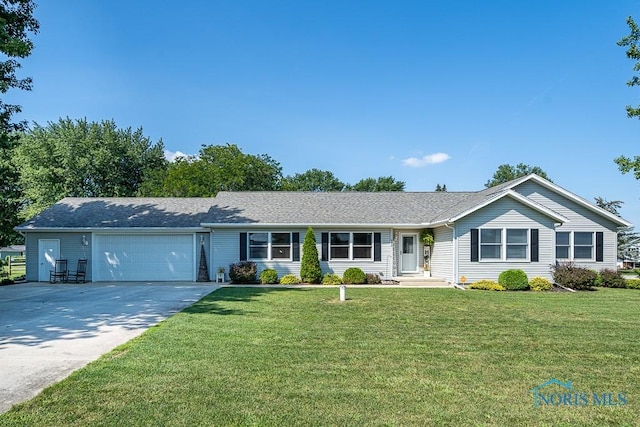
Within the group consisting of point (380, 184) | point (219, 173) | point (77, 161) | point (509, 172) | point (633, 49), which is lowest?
point (219, 173)

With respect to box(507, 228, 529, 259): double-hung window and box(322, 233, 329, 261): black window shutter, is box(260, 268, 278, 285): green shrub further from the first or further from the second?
box(507, 228, 529, 259): double-hung window

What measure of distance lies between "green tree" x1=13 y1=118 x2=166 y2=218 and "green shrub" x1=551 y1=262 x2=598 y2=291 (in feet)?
109

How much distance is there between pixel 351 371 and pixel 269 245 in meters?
13.8

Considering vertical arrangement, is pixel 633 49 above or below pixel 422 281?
above

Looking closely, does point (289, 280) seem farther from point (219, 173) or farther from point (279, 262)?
point (219, 173)

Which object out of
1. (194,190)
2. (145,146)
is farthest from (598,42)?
(145,146)

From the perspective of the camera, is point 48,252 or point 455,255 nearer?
point 455,255

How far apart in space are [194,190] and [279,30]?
22259 millimetres

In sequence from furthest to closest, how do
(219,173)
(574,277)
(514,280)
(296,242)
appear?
(219,173), (296,242), (574,277), (514,280)

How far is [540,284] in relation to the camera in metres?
16.2

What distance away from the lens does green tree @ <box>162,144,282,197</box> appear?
35.7 m

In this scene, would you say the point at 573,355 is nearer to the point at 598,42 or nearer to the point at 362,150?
the point at 598,42

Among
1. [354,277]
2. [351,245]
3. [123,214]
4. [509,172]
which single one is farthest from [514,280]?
[509,172]

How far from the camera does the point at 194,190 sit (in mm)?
A: 35656
